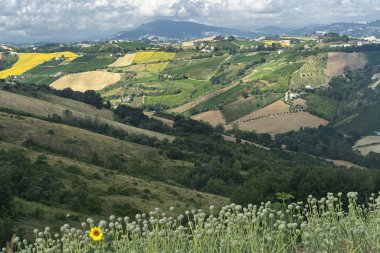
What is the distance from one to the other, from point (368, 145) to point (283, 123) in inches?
1304

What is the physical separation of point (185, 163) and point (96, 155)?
63.2 ft

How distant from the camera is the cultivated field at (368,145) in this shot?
15050 cm

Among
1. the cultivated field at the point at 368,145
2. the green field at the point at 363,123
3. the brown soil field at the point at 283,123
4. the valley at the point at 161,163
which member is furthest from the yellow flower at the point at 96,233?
the green field at the point at 363,123

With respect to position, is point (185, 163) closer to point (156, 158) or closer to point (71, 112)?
point (156, 158)

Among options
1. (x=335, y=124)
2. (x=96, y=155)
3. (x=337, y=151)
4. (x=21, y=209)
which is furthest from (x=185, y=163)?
(x=335, y=124)

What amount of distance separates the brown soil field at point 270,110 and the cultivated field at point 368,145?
122ft

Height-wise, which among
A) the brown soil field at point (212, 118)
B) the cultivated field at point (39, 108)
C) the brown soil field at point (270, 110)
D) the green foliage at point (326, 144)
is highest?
the cultivated field at point (39, 108)

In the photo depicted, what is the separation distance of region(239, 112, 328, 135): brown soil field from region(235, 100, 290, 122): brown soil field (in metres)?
5.38

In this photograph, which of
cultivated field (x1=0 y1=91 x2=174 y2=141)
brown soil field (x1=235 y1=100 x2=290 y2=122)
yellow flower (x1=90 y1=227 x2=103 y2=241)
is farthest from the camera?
brown soil field (x1=235 y1=100 x2=290 y2=122)

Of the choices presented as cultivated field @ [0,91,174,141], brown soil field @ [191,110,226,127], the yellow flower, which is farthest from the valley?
brown soil field @ [191,110,226,127]

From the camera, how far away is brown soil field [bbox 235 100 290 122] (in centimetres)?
19200

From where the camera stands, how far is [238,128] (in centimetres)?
17725

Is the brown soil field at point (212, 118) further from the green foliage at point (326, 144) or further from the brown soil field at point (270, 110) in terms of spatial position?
the green foliage at point (326, 144)

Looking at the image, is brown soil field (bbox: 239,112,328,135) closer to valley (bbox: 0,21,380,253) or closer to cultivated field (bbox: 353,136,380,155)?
valley (bbox: 0,21,380,253)
